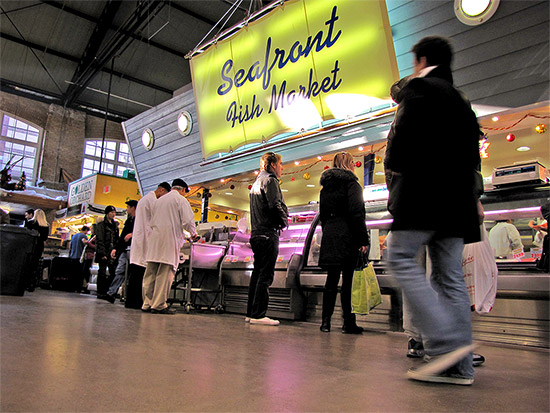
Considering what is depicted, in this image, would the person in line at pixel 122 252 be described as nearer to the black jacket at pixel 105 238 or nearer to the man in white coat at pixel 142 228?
the black jacket at pixel 105 238

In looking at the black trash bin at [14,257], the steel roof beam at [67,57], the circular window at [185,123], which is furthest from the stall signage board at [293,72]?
the steel roof beam at [67,57]

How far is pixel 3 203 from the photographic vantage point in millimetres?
14734

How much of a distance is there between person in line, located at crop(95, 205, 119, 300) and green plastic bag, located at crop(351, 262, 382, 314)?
188 inches

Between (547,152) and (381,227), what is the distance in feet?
13.7

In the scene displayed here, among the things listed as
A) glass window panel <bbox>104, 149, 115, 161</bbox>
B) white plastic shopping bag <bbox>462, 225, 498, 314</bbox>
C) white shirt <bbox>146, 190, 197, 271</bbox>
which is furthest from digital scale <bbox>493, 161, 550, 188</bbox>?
glass window panel <bbox>104, 149, 115, 161</bbox>


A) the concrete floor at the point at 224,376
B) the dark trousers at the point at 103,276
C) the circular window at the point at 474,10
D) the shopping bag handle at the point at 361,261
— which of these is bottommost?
the concrete floor at the point at 224,376

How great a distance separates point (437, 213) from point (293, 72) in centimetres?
477

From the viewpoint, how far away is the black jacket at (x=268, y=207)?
4188 mm

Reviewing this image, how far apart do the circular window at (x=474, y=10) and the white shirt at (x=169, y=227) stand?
3659mm

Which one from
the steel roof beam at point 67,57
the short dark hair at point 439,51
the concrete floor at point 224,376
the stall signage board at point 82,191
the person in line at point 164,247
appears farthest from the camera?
the steel roof beam at point 67,57

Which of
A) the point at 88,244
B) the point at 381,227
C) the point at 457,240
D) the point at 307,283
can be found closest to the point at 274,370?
the point at 457,240

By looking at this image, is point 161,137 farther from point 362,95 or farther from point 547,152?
point 547,152

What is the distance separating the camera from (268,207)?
4254 millimetres

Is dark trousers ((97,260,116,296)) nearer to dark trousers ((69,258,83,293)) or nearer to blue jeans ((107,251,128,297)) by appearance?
blue jeans ((107,251,128,297))
